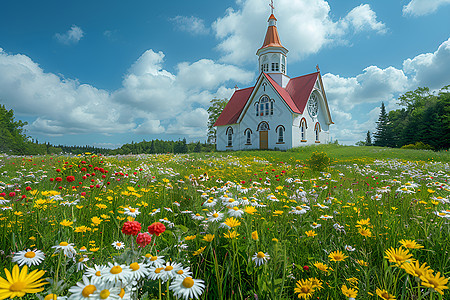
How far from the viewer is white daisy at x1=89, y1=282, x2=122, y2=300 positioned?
850 mm

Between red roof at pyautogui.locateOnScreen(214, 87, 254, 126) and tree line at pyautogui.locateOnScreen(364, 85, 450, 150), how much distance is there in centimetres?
2750

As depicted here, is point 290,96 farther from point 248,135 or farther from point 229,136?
point 229,136

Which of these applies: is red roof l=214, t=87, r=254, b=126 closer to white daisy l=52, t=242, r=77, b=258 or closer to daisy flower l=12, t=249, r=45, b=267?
white daisy l=52, t=242, r=77, b=258

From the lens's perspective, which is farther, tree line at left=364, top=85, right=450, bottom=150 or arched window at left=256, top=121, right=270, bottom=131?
tree line at left=364, top=85, right=450, bottom=150

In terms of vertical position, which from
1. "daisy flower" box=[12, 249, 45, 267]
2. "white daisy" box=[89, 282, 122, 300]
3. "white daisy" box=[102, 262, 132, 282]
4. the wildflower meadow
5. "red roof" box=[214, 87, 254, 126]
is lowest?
the wildflower meadow

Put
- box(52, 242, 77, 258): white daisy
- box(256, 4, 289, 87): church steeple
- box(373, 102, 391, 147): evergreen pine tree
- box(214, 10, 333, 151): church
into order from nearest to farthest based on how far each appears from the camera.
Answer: box(52, 242, 77, 258): white daisy → box(214, 10, 333, 151): church → box(256, 4, 289, 87): church steeple → box(373, 102, 391, 147): evergreen pine tree

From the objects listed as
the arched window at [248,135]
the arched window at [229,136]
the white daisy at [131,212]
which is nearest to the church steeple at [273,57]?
the arched window at [248,135]

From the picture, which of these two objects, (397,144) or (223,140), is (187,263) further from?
(397,144)

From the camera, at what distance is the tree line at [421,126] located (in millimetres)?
35125

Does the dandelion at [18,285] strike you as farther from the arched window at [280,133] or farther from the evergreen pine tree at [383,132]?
the evergreen pine tree at [383,132]

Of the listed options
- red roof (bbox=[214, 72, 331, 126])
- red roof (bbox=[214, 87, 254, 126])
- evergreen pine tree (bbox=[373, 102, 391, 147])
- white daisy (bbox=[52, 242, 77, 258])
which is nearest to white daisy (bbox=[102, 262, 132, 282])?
white daisy (bbox=[52, 242, 77, 258])

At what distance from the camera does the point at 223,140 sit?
32.9 metres

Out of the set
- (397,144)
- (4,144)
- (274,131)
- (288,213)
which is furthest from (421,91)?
(4,144)

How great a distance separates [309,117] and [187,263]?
30.2 metres
